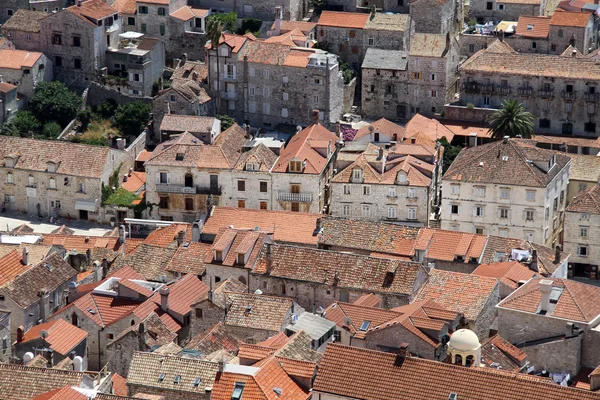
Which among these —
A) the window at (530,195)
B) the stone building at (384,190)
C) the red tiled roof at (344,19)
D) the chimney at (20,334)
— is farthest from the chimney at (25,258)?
the red tiled roof at (344,19)

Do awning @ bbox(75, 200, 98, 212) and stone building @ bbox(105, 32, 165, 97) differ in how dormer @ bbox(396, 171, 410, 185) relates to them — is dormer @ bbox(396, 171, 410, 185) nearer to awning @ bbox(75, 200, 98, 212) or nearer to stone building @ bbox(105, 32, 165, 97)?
awning @ bbox(75, 200, 98, 212)

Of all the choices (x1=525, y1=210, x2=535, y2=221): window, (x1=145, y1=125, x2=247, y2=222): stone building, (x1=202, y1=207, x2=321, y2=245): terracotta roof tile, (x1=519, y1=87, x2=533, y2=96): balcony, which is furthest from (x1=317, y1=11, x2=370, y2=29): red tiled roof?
(x1=202, y1=207, x2=321, y2=245): terracotta roof tile

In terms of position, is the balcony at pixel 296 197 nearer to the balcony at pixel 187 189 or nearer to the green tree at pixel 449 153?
the balcony at pixel 187 189

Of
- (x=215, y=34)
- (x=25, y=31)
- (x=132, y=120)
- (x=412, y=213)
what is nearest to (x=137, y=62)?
(x=132, y=120)

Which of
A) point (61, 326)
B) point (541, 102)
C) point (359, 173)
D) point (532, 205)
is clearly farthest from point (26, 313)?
point (541, 102)

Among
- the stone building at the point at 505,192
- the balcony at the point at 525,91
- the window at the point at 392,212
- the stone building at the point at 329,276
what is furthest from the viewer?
the balcony at the point at 525,91

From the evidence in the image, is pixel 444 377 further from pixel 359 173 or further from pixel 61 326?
pixel 359 173
